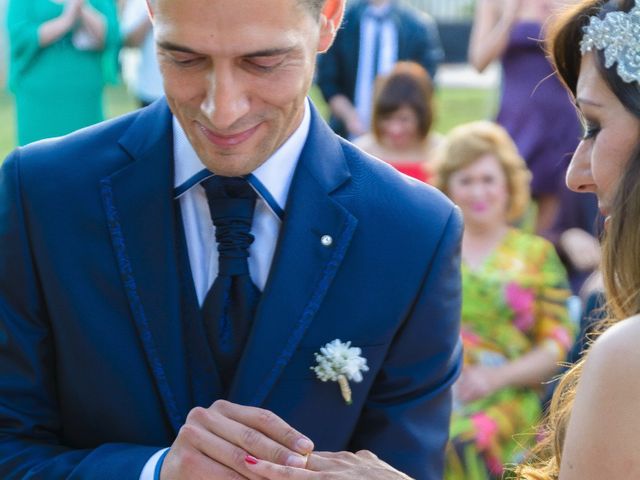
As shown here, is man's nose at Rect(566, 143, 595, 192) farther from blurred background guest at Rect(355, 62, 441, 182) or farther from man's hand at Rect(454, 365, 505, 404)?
blurred background guest at Rect(355, 62, 441, 182)

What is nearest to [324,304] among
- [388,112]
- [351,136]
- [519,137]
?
[388,112]

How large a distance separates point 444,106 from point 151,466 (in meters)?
15.4

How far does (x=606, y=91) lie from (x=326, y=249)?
2.24ft

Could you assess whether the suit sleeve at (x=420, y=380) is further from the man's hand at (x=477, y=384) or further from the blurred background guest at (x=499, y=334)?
the man's hand at (x=477, y=384)

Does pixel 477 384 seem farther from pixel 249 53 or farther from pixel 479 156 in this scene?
pixel 249 53

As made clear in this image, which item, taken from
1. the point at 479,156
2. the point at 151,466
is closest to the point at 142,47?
the point at 479,156

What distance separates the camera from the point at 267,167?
8.44 ft

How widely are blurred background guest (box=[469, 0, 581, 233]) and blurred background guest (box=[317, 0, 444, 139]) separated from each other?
117 centimetres

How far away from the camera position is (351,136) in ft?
27.3

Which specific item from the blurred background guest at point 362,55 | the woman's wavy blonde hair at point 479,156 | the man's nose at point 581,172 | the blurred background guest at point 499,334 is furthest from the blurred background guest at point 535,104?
the man's nose at point 581,172

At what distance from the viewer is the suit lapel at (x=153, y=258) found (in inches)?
97.7

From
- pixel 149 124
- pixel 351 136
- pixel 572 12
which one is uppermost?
pixel 572 12

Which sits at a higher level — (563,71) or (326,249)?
(563,71)

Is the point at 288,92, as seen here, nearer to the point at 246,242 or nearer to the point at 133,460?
the point at 246,242
